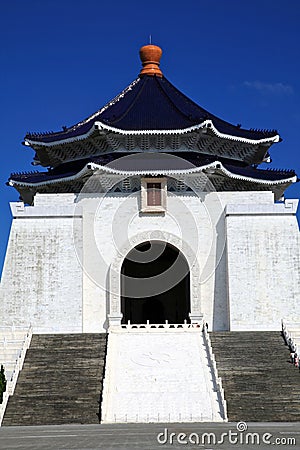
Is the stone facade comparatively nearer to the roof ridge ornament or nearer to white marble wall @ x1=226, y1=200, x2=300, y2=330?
white marble wall @ x1=226, y1=200, x2=300, y2=330

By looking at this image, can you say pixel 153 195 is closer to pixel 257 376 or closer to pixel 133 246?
pixel 133 246

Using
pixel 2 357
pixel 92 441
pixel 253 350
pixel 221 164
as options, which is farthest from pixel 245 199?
pixel 92 441

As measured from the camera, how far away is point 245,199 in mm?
29547

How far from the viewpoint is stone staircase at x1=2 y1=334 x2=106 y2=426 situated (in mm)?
19562

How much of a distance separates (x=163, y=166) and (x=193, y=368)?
9157 mm

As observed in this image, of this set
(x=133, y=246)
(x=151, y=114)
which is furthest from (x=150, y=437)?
A: (x=151, y=114)

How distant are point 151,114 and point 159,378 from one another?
40.4 ft

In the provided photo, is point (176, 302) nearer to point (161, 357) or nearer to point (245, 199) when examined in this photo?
point (245, 199)

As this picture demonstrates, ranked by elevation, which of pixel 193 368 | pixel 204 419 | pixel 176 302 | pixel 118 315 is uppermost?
pixel 176 302

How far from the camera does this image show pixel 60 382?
2139cm

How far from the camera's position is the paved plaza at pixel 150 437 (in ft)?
40.6

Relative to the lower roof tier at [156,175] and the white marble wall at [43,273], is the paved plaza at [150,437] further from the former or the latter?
the lower roof tier at [156,175]

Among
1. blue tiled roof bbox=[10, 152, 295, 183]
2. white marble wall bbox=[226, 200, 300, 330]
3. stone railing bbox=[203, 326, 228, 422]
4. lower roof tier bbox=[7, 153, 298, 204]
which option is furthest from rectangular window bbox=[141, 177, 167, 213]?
stone railing bbox=[203, 326, 228, 422]

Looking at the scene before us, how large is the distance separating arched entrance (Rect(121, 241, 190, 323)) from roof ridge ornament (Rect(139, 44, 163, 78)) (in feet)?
24.5
